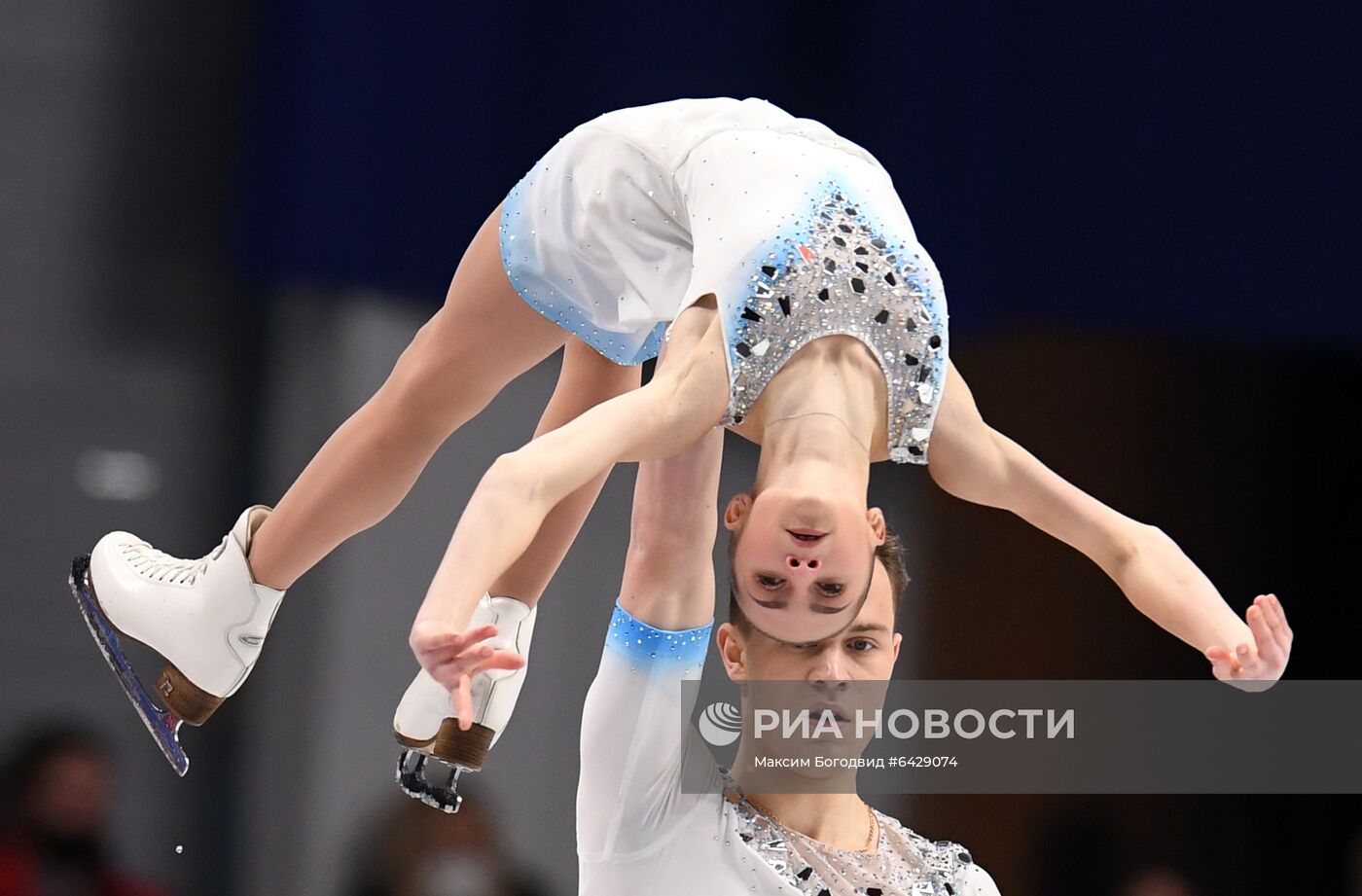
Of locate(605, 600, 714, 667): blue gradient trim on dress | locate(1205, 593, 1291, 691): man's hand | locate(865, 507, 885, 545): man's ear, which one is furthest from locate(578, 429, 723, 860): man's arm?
locate(1205, 593, 1291, 691): man's hand

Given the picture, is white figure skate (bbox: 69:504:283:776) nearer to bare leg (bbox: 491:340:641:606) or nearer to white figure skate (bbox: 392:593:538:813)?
white figure skate (bbox: 392:593:538:813)

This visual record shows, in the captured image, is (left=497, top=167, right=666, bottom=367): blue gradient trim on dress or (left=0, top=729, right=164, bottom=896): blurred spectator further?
(left=0, top=729, right=164, bottom=896): blurred spectator

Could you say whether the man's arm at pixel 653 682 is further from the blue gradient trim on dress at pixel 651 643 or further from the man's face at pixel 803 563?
the man's face at pixel 803 563

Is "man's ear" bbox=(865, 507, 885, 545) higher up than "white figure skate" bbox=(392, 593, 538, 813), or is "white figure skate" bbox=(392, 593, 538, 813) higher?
"man's ear" bbox=(865, 507, 885, 545)

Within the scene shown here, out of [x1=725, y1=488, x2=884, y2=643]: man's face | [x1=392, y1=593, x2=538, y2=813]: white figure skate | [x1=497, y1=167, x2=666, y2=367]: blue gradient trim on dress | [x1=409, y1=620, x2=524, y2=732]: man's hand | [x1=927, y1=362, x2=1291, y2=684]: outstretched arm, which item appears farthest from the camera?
[x1=392, y1=593, x2=538, y2=813]: white figure skate

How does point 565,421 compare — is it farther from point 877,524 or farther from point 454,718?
point 877,524

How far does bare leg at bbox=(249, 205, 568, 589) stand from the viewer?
8.36 feet

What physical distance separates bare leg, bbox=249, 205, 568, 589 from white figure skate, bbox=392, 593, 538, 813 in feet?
0.84

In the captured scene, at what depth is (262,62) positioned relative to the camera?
3695 mm

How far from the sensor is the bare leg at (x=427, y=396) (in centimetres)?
255

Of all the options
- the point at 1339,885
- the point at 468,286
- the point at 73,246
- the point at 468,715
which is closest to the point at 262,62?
the point at 73,246

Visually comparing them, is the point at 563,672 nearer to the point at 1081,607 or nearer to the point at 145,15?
the point at 1081,607

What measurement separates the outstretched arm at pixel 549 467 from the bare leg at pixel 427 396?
40 centimetres

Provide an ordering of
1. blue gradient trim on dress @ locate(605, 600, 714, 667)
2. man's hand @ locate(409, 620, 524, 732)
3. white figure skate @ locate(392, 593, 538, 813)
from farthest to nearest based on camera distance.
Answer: white figure skate @ locate(392, 593, 538, 813) < blue gradient trim on dress @ locate(605, 600, 714, 667) < man's hand @ locate(409, 620, 524, 732)
